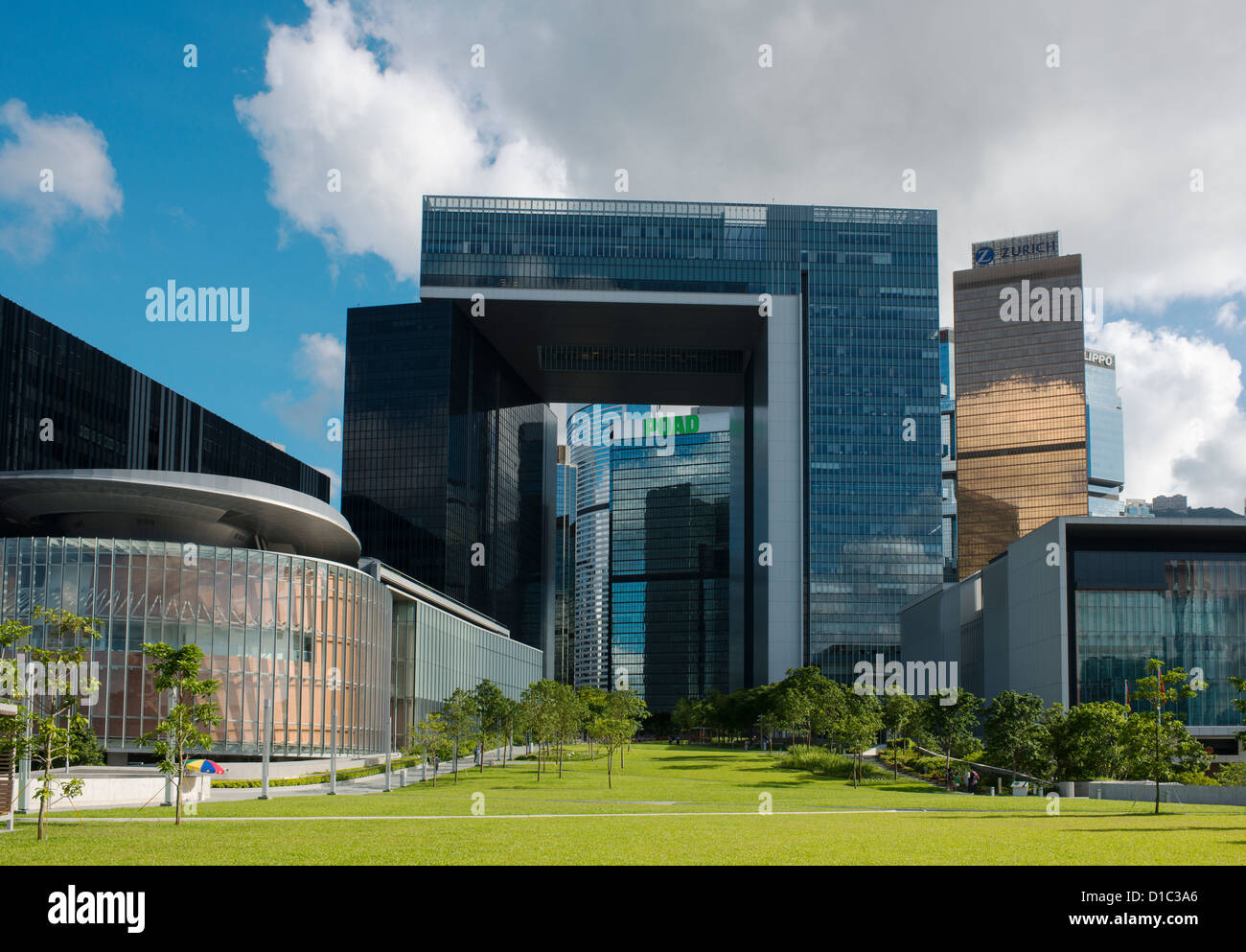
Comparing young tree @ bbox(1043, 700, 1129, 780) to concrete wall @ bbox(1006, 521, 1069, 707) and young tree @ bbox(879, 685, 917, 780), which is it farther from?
concrete wall @ bbox(1006, 521, 1069, 707)

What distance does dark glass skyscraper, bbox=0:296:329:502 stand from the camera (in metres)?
110

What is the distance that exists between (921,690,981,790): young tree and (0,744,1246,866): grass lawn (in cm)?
1302

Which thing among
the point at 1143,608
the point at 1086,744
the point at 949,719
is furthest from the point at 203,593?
Result: the point at 1143,608

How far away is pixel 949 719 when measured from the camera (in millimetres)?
65188

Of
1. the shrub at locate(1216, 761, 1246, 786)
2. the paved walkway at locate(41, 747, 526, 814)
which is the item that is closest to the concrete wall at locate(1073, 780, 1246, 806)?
the shrub at locate(1216, 761, 1246, 786)

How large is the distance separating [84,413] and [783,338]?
8926 cm

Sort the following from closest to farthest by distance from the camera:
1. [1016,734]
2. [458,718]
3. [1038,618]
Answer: [1016,734]
[458,718]
[1038,618]

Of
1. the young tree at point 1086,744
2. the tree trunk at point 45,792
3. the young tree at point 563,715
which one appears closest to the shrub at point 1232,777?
the young tree at point 1086,744

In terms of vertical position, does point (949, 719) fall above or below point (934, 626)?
below

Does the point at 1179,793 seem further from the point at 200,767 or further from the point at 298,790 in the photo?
the point at 200,767

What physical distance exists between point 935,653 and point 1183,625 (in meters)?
43.9

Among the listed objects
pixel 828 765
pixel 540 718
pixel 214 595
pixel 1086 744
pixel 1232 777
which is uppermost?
pixel 214 595

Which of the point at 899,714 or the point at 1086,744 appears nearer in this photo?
the point at 1086,744

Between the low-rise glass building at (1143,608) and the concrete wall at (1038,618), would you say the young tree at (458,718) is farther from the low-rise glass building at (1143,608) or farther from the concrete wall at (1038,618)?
the low-rise glass building at (1143,608)
